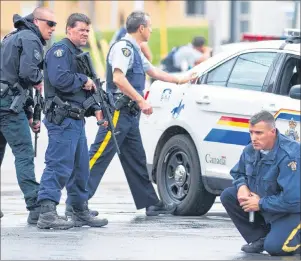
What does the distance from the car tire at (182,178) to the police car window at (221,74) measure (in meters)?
0.55

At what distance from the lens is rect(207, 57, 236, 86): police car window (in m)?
11.1

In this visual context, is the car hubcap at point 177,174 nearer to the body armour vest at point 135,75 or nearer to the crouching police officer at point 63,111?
the body armour vest at point 135,75

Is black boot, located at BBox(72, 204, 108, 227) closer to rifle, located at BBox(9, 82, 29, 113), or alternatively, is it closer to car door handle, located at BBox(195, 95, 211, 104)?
rifle, located at BBox(9, 82, 29, 113)

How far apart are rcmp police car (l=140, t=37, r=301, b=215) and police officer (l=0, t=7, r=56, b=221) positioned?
1565 millimetres

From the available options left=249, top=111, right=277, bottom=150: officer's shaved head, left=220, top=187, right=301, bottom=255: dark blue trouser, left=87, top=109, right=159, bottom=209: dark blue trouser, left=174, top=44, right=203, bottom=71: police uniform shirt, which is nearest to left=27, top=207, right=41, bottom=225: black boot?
left=87, top=109, right=159, bottom=209: dark blue trouser

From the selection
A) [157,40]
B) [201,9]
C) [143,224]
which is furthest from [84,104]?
[201,9]

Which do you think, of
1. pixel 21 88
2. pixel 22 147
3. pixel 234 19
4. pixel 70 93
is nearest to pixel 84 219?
pixel 22 147

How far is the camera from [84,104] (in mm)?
9797

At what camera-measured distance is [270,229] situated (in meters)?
8.98

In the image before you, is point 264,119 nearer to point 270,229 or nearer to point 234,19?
point 270,229

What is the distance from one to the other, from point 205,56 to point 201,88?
9658 millimetres

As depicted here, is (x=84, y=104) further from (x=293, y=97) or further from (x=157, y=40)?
(x=157, y=40)

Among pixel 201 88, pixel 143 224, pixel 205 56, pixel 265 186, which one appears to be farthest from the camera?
pixel 205 56

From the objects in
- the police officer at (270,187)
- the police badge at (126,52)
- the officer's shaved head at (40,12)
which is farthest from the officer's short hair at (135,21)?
the police officer at (270,187)
